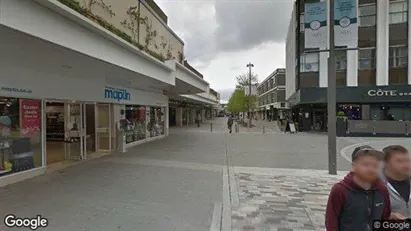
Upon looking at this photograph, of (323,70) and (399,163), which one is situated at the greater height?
(323,70)

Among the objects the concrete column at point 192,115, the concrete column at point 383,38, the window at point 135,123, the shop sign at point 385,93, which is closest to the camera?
the window at point 135,123

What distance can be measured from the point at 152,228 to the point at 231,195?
2406mm

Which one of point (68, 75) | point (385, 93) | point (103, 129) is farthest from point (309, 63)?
point (68, 75)

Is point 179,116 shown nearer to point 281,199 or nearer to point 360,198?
point 281,199

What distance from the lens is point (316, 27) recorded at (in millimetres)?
9609

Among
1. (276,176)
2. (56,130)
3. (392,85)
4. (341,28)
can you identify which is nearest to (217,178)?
(276,176)

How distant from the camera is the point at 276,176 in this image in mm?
8773

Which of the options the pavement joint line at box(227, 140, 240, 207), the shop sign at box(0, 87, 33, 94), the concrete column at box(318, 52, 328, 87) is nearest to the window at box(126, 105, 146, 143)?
the pavement joint line at box(227, 140, 240, 207)

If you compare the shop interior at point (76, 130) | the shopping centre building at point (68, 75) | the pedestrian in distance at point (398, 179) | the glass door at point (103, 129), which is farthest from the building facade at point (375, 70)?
the pedestrian in distance at point (398, 179)

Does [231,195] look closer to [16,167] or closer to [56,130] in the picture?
[16,167]

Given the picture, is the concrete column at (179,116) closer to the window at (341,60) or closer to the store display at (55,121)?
the window at (341,60)

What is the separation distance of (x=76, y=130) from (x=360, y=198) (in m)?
10.8

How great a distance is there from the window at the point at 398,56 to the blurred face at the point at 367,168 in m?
27.0

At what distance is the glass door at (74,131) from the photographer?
1120 cm
